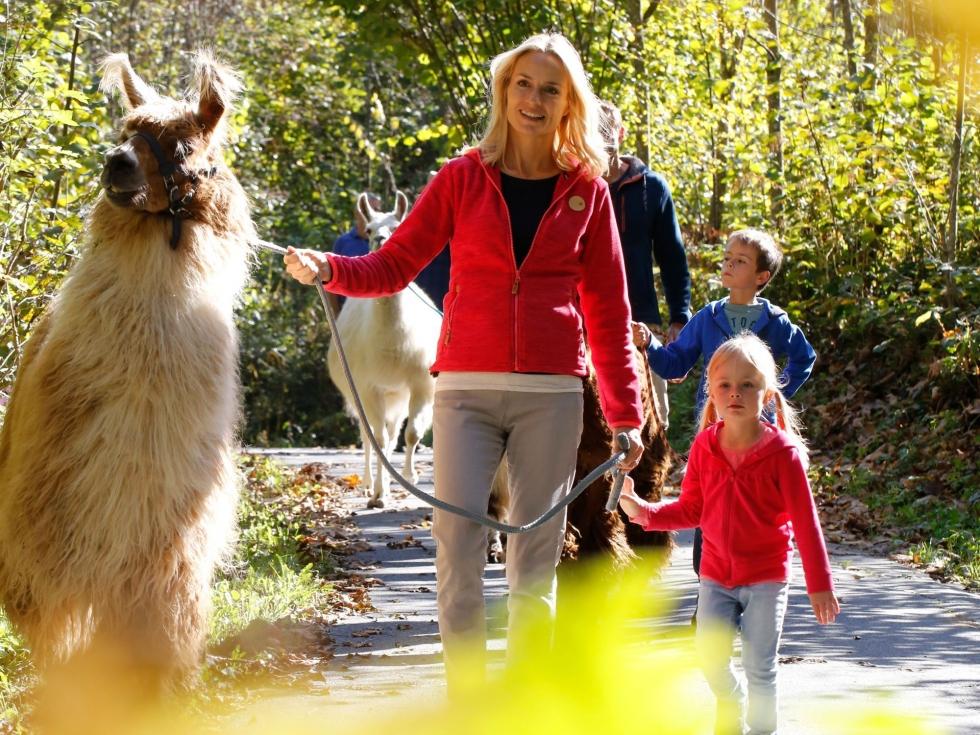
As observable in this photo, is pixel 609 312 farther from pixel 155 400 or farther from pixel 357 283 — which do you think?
pixel 155 400

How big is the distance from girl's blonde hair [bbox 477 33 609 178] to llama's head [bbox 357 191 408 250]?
260 inches

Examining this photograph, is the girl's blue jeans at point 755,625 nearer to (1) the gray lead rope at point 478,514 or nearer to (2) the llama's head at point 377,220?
(1) the gray lead rope at point 478,514

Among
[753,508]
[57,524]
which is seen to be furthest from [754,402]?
[57,524]

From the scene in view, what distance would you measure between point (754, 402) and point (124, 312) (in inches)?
70.3

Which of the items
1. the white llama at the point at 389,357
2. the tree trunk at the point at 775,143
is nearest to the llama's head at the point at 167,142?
the white llama at the point at 389,357

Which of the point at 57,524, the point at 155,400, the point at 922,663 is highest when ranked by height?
the point at 155,400

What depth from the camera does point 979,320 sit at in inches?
419

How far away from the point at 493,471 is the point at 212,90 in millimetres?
1419

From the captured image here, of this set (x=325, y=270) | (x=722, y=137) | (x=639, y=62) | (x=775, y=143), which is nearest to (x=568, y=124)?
(x=325, y=270)

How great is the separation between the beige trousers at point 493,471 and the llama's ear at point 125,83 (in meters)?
1.33

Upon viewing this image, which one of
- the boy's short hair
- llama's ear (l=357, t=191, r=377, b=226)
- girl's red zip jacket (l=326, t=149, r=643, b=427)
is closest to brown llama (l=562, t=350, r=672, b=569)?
the boy's short hair

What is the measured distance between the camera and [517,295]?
149 inches

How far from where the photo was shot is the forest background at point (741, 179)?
7.54 meters

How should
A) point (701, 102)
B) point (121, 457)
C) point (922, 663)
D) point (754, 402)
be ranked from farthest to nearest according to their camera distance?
point (701, 102) < point (922, 663) < point (754, 402) < point (121, 457)
